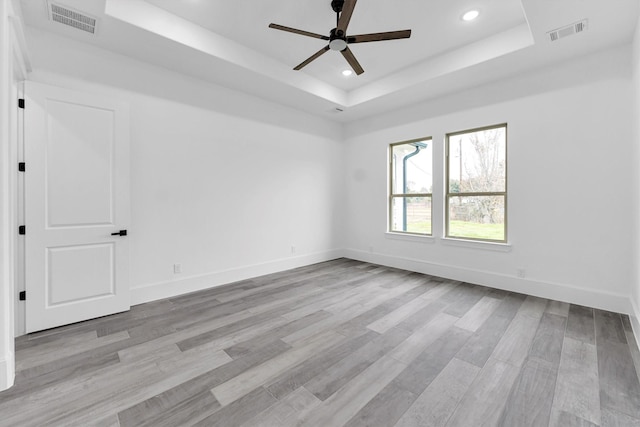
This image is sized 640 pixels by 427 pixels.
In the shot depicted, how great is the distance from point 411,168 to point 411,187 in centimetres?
36

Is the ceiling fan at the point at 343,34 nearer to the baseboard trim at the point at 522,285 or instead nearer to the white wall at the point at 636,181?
the white wall at the point at 636,181

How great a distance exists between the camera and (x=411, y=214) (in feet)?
17.2

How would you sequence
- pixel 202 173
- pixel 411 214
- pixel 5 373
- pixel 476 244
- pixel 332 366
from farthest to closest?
pixel 411 214 → pixel 476 244 → pixel 202 173 → pixel 332 366 → pixel 5 373

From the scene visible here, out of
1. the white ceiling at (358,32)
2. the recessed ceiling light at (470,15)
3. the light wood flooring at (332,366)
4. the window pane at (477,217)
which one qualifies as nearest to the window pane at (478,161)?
the window pane at (477,217)

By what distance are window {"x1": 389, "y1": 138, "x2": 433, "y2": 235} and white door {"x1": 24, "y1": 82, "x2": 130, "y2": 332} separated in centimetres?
435

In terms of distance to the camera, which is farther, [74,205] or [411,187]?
[411,187]

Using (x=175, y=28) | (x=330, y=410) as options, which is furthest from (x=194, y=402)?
(x=175, y=28)

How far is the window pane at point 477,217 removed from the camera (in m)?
4.16

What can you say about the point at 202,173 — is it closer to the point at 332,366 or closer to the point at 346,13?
the point at 346,13

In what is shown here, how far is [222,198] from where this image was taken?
427 centimetres

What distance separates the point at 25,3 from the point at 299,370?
400 cm

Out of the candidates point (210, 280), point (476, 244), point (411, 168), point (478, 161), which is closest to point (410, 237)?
point (476, 244)

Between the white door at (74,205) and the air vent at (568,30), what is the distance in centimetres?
480

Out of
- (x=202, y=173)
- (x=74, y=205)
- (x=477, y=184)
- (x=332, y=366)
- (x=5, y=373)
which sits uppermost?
(x=202, y=173)
